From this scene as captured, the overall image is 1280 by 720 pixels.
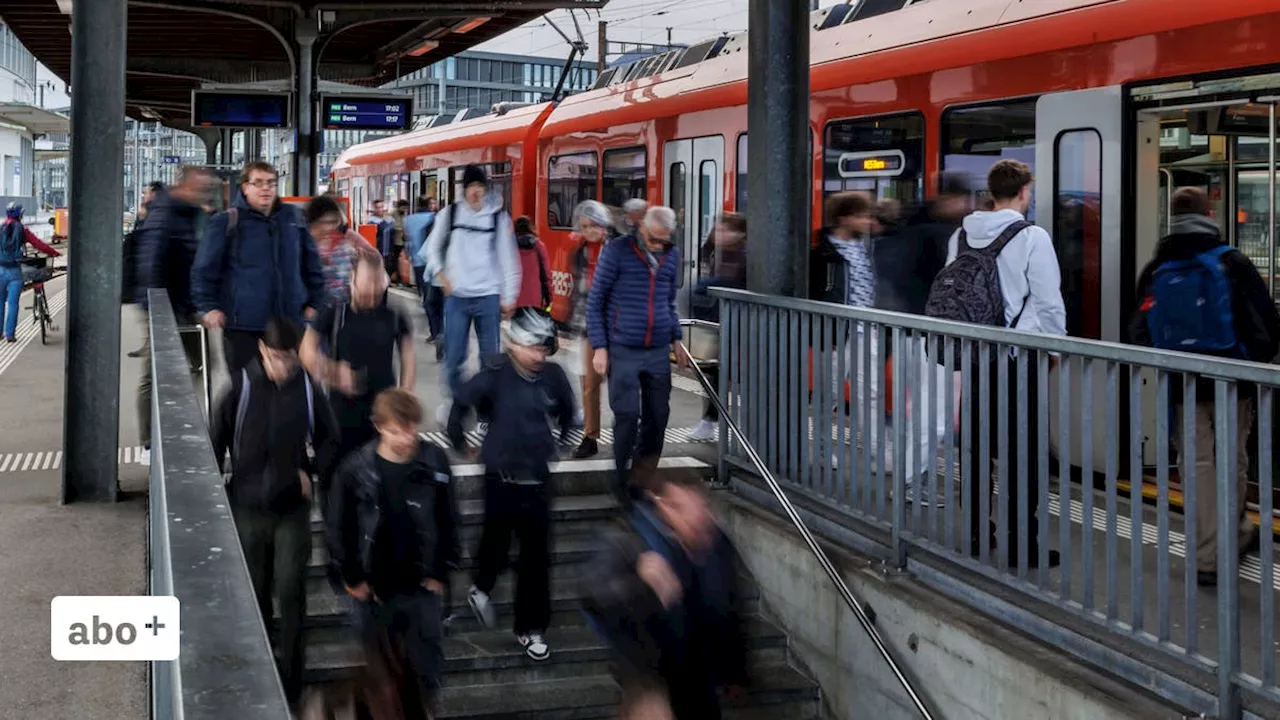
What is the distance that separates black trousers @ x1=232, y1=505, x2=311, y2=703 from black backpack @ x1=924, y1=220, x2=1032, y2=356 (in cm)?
277

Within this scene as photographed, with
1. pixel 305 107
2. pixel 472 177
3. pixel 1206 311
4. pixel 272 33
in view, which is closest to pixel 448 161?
pixel 272 33

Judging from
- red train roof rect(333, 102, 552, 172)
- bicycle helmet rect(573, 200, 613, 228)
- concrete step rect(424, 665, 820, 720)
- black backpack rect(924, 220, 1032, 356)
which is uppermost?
red train roof rect(333, 102, 552, 172)

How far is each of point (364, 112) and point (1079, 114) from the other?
10.6 m

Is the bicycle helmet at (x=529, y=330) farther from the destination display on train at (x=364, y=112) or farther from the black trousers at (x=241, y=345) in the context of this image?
the destination display on train at (x=364, y=112)

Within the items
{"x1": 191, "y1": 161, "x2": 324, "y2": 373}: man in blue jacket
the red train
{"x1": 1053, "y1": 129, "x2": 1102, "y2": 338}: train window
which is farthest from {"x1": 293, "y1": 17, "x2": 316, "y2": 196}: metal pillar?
{"x1": 1053, "y1": 129, "x2": 1102, "y2": 338}: train window

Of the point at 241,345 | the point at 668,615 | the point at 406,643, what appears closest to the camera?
the point at 668,615

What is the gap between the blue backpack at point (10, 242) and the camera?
50.8ft

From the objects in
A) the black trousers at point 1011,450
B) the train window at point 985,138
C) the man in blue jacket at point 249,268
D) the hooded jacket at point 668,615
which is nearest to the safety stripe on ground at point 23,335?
the man in blue jacket at point 249,268

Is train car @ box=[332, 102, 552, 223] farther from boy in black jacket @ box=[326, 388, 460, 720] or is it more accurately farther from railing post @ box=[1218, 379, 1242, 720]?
railing post @ box=[1218, 379, 1242, 720]

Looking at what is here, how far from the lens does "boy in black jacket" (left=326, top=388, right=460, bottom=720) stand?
5254 millimetres

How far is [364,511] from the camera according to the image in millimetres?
5273

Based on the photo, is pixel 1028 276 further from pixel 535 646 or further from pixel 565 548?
pixel 565 548

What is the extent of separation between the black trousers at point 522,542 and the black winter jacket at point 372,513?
897 mm

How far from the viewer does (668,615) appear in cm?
472
